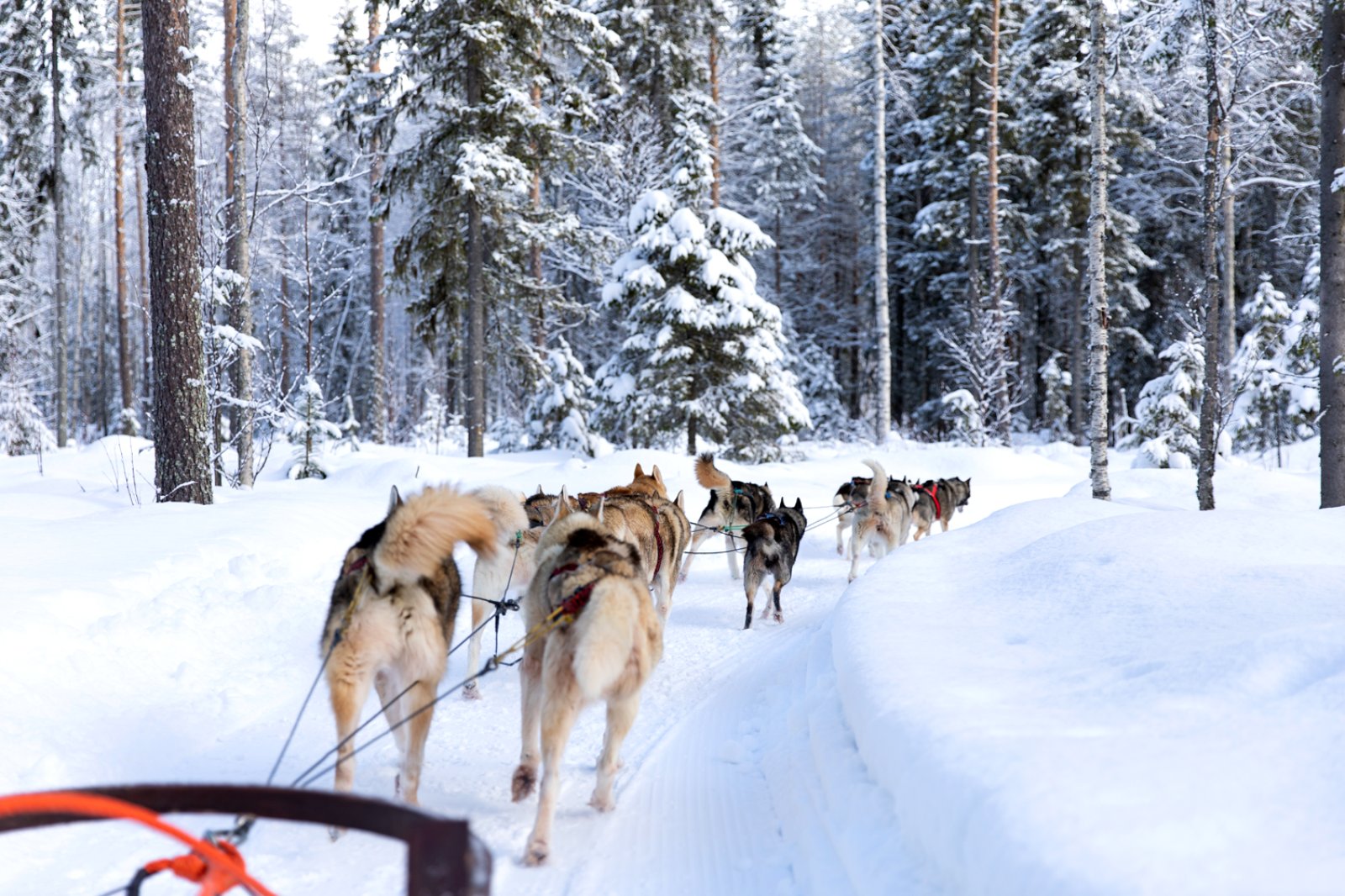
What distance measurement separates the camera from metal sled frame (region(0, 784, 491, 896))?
1057mm

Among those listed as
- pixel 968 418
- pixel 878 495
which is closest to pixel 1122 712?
pixel 878 495

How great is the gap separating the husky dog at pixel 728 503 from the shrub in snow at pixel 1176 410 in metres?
13.6

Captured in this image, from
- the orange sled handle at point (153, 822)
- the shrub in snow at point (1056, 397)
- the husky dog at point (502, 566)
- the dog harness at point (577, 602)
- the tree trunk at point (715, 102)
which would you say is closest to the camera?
the orange sled handle at point (153, 822)

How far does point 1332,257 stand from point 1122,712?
335 inches

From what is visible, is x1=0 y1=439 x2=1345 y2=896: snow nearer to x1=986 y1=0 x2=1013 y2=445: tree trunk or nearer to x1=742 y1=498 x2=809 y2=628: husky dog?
x1=742 y1=498 x2=809 y2=628: husky dog

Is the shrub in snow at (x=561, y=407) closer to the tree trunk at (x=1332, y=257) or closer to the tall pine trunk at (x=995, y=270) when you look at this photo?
the tall pine trunk at (x=995, y=270)

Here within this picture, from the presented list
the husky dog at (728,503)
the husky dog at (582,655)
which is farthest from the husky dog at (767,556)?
the husky dog at (582,655)

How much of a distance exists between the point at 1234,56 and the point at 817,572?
26.2 ft

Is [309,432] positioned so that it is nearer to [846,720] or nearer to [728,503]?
[728,503]

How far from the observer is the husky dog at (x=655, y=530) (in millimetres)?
6129

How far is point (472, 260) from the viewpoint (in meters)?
16.5

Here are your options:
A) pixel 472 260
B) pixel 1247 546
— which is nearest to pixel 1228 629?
pixel 1247 546

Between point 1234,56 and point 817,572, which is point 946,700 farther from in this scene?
point 1234,56

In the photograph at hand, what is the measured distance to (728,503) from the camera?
9.49m
